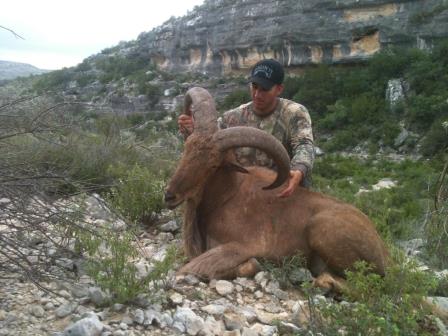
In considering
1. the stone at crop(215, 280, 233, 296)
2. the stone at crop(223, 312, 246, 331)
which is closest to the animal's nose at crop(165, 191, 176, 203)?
the stone at crop(215, 280, 233, 296)

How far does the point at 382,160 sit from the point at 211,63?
4332cm

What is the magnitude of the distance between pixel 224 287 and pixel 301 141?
77.7 inches

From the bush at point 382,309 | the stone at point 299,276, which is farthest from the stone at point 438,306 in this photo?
the stone at point 299,276

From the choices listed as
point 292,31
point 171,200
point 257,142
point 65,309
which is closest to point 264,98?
point 257,142

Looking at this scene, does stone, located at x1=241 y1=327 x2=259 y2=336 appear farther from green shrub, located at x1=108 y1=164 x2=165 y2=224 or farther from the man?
green shrub, located at x1=108 y1=164 x2=165 y2=224

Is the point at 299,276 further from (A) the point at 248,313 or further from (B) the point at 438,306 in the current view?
(B) the point at 438,306

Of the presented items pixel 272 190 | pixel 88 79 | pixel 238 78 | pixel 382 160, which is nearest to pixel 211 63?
pixel 238 78

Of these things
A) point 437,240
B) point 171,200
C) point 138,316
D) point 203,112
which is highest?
point 203,112

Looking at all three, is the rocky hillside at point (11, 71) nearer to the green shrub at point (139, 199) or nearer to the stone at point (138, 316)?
the green shrub at point (139, 199)

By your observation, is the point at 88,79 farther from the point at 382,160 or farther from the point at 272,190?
the point at 272,190

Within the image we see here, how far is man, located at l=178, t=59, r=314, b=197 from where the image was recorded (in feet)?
18.6

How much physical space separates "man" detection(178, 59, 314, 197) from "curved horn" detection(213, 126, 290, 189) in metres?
0.57

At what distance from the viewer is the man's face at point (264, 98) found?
19.5 ft

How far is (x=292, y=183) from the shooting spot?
16.6ft
